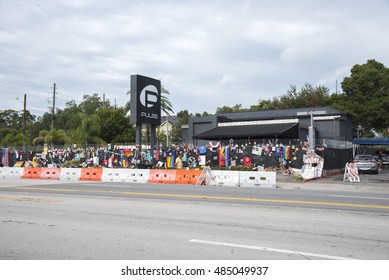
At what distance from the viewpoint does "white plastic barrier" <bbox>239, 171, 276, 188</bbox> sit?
60.7 feet

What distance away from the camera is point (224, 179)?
19.3 metres

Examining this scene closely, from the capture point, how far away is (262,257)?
571 centimetres

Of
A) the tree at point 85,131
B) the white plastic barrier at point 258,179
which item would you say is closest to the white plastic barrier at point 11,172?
the white plastic barrier at point 258,179

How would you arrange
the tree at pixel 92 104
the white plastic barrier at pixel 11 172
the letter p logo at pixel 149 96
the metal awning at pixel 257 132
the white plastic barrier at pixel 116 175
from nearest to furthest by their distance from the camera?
the white plastic barrier at pixel 116 175 < the white plastic barrier at pixel 11 172 < the letter p logo at pixel 149 96 < the metal awning at pixel 257 132 < the tree at pixel 92 104

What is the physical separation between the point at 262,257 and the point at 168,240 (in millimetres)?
1789

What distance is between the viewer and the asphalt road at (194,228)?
601 cm

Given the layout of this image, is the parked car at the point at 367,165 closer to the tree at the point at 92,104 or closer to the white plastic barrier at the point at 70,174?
the white plastic barrier at the point at 70,174

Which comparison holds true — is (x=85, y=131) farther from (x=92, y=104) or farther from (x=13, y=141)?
(x=92, y=104)

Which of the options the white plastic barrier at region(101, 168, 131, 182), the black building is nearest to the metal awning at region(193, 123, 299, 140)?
the black building

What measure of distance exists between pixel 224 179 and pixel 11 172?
14.8 metres

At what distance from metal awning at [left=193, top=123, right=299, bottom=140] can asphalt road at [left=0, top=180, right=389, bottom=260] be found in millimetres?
21263

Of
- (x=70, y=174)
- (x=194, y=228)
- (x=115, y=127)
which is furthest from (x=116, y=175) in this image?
(x=115, y=127)

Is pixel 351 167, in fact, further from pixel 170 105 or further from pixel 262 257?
pixel 170 105

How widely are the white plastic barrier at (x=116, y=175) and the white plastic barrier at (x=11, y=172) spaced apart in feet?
21.2
